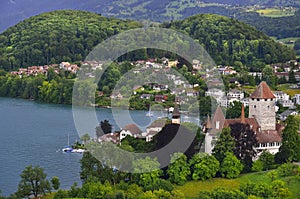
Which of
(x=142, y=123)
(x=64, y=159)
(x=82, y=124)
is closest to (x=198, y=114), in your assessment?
(x=142, y=123)

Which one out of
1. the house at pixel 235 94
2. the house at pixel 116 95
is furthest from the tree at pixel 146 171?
the house at pixel 116 95

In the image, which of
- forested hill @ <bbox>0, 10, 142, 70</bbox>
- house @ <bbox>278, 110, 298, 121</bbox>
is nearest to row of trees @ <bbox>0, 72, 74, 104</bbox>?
forested hill @ <bbox>0, 10, 142, 70</bbox>

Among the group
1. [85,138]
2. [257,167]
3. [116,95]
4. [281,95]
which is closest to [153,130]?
[85,138]

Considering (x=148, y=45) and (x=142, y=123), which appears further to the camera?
(x=148, y=45)

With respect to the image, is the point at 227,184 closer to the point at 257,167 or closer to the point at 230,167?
the point at 230,167

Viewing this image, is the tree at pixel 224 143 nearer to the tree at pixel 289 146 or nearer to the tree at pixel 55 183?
the tree at pixel 289 146

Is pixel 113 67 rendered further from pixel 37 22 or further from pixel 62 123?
pixel 37 22
